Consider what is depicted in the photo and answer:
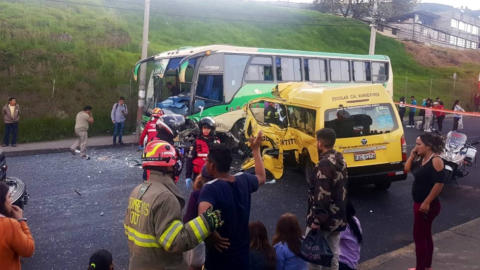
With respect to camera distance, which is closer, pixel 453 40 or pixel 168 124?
pixel 168 124

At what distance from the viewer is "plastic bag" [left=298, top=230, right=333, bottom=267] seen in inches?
162

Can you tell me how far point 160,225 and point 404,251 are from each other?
14.7 ft

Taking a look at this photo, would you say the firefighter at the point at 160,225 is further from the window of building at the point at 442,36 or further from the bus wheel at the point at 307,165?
the window of building at the point at 442,36

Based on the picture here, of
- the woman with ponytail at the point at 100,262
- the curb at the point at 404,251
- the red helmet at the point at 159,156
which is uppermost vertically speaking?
the red helmet at the point at 159,156

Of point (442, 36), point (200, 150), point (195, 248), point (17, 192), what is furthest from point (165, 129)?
point (442, 36)

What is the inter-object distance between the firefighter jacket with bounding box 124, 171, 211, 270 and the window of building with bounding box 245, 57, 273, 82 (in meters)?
12.2

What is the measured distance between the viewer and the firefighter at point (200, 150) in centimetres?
720

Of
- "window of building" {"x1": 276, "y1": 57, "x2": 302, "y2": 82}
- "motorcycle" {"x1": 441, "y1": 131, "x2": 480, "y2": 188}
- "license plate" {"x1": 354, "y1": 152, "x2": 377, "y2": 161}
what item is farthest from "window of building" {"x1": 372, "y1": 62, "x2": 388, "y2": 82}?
"license plate" {"x1": 354, "y1": 152, "x2": 377, "y2": 161}

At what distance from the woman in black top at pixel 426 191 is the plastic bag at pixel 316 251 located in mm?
1518

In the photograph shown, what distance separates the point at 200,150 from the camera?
7223 mm

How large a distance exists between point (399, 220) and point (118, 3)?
120ft

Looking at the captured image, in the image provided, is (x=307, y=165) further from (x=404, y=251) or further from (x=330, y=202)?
(x=330, y=202)

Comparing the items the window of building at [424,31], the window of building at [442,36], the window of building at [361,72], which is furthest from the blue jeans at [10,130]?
the window of building at [442,36]

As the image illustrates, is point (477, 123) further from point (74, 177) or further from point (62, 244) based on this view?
point (62, 244)
